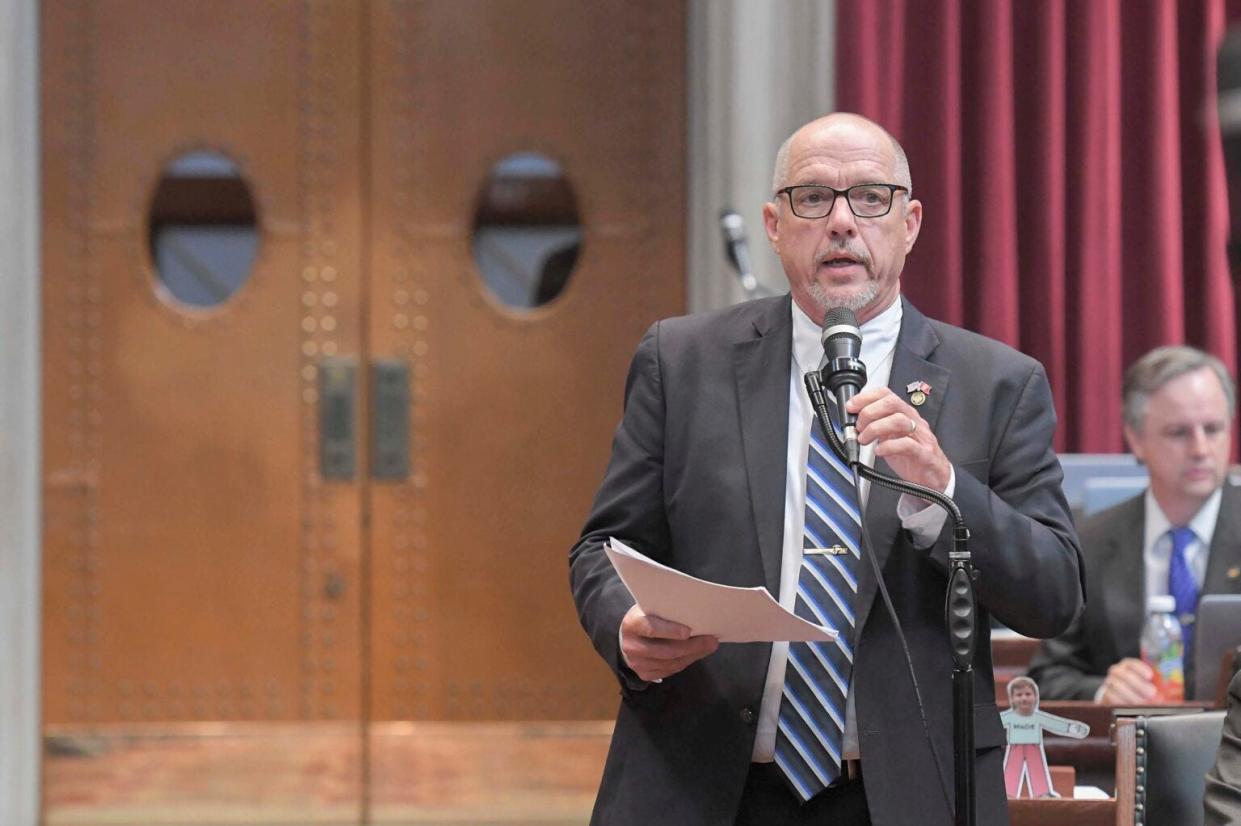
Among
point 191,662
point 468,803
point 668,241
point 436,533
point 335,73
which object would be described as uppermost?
point 335,73

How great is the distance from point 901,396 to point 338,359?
11.5 feet

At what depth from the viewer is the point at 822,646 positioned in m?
2.35

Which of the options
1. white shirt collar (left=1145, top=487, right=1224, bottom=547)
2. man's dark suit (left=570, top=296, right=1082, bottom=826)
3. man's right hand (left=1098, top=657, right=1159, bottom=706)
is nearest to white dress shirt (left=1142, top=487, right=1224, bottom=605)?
white shirt collar (left=1145, top=487, right=1224, bottom=547)

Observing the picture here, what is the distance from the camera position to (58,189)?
5.57 meters

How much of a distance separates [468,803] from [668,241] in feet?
6.54

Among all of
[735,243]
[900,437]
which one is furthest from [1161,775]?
[735,243]

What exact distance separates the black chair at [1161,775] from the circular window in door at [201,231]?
3838 millimetres

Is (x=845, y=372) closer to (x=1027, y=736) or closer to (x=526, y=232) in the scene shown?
(x=1027, y=736)

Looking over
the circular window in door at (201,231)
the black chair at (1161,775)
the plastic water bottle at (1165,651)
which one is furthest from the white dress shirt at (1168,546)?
the circular window in door at (201,231)

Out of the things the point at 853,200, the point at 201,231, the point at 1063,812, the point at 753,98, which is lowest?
the point at 1063,812

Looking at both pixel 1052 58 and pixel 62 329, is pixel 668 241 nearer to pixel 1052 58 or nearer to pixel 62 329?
pixel 1052 58

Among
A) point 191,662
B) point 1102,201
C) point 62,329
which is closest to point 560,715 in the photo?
point 191,662

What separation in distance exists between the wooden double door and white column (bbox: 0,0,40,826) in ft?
0.27

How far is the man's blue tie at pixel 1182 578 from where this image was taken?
13.0 ft
